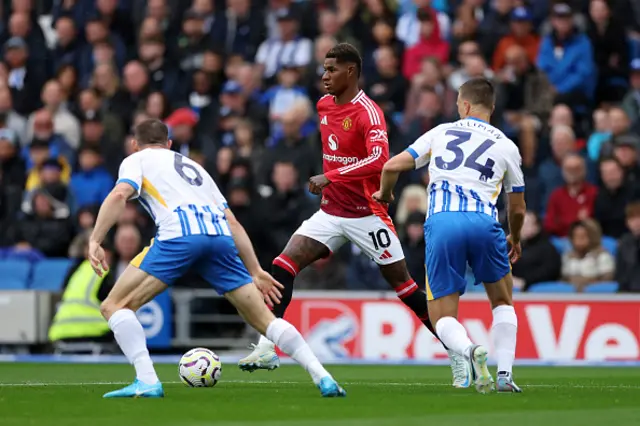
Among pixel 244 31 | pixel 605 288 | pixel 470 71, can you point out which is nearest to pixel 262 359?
pixel 605 288

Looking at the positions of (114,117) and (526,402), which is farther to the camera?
(114,117)

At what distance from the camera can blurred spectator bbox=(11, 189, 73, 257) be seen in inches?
731

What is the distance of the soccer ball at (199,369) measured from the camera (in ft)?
35.6

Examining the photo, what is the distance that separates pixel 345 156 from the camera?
11930 millimetres

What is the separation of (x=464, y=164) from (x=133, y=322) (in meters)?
2.67

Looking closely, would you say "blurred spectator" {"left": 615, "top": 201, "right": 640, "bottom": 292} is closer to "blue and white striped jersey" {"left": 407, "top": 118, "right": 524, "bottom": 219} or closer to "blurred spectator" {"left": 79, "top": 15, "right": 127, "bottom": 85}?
"blue and white striped jersey" {"left": 407, "top": 118, "right": 524, "bottom": 219}

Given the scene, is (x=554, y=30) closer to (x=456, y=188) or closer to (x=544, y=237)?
(x=544, y=237)

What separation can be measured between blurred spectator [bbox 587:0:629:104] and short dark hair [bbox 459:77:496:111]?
9.08 m

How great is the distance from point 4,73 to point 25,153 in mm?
2144

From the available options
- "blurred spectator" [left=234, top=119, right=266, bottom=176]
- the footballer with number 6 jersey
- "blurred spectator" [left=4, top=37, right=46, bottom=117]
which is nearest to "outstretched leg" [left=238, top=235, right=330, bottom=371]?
the footballer with number 6 jersey

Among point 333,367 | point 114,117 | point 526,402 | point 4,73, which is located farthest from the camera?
point 4,73

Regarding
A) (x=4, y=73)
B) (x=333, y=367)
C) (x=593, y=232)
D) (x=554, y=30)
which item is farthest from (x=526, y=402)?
(x=4, y=73)

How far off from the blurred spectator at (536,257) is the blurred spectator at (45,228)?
6.10 m

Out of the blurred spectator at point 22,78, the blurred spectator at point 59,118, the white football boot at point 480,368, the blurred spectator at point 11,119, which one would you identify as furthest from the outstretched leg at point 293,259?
the blurred spectator at point 22,78
